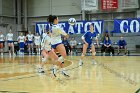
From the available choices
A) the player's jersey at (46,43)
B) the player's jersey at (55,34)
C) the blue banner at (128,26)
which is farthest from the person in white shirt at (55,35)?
the blue banner at (128,26)

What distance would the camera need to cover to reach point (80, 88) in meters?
6.59

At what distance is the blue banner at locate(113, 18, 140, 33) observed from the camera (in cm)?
2498

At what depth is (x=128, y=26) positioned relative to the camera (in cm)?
2538

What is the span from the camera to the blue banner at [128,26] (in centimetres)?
2498

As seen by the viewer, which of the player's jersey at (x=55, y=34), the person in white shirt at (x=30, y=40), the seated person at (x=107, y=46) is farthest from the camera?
the person in white shirt at (x=30, y=40)

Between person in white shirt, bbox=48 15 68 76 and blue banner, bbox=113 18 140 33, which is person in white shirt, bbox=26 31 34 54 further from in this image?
person in white shirt, bbox=48 15 68 76

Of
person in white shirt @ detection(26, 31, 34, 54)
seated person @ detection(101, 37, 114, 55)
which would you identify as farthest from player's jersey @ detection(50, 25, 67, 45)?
person in white shirt @ detection(26, 31, 34, 54)

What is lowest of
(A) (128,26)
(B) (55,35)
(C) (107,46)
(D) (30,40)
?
(C) (107,46)

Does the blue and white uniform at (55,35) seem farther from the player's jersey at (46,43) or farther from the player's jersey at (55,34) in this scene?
the player's jersey at (46,43)

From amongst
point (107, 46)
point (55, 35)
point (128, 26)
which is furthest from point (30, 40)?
point (55, 35)

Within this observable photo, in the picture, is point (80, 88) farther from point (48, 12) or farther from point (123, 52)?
point (48, 12)

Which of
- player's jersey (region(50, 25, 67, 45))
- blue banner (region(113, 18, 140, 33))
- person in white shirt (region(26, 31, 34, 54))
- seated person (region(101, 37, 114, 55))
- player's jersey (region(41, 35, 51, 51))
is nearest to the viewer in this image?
player's jersey (region(50, 25, 67, 45))

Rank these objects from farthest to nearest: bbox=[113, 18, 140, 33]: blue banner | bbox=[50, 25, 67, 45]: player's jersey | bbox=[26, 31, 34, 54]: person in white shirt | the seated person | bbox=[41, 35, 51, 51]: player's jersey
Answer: bbox=[26, 31, 34, 54]: person in white shirt
bbox=[113, 18, 140, 33]: blue banner
the seated person
bbox=[41, 35, 51, 51]: player's jersey
bbox=[50, 25, 67, 45]: player's jersey

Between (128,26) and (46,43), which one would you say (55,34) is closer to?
(46,43)
